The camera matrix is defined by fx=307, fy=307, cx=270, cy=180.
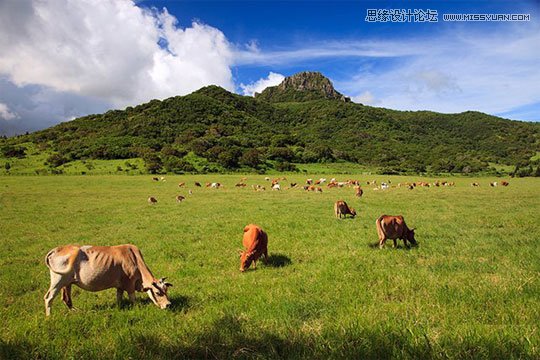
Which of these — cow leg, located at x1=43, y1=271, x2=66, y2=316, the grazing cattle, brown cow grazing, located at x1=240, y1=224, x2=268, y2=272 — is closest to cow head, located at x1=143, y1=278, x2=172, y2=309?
the grazing cattle

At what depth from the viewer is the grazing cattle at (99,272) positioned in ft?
20.9

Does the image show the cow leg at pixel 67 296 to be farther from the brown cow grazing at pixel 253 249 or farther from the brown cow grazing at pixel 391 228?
the brown cow grazing at pixel 391 228

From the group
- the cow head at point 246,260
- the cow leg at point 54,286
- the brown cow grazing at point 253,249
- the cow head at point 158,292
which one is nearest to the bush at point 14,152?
the brown cow grazing at point 253,249

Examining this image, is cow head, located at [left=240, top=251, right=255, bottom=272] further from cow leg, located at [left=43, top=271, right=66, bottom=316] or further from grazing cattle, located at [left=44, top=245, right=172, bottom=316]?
cow leg, located at [left=43, top=271, right=66, bottom=316]

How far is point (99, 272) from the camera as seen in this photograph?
649 cm

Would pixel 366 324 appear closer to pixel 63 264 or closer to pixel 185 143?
pixel 63 264

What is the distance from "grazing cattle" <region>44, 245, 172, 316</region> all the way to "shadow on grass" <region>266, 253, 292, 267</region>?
172 inches

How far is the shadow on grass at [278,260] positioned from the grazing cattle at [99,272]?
14.3ft

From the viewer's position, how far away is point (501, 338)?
4602 mm

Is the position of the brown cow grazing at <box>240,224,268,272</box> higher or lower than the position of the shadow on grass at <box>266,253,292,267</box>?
higher

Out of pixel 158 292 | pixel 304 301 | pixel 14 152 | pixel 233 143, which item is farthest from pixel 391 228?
pixel 14 152

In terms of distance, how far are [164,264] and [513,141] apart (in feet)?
710

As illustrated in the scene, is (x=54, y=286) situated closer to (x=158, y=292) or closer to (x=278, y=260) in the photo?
(x=158, y=292)

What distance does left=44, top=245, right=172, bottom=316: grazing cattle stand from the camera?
20.9 ft
